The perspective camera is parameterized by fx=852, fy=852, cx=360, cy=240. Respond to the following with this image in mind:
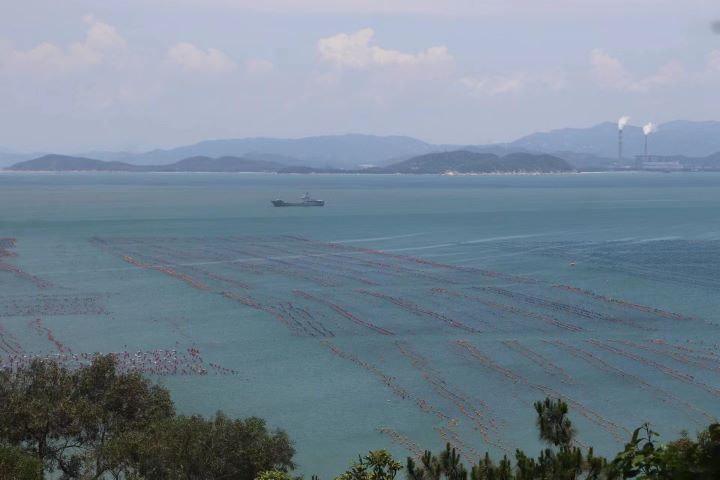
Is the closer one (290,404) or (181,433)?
(181,433)

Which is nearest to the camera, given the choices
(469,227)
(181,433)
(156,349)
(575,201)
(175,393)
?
(181,433)

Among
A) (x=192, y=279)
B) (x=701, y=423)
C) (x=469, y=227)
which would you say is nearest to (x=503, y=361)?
(x=701, y=423)

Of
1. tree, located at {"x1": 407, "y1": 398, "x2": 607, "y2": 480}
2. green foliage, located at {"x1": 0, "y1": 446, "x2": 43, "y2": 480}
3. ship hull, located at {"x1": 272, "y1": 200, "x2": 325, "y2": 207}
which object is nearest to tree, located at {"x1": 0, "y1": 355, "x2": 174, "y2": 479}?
green foliage, located at {"x1": 0, "y1": 446, "x2": 43, "y2": 480}

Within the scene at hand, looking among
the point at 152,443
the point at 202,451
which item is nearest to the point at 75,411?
the point at 152,443

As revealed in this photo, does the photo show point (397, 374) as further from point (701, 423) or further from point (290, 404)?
point (701, 423)

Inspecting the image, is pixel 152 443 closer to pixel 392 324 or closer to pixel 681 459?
pixel 681 459
